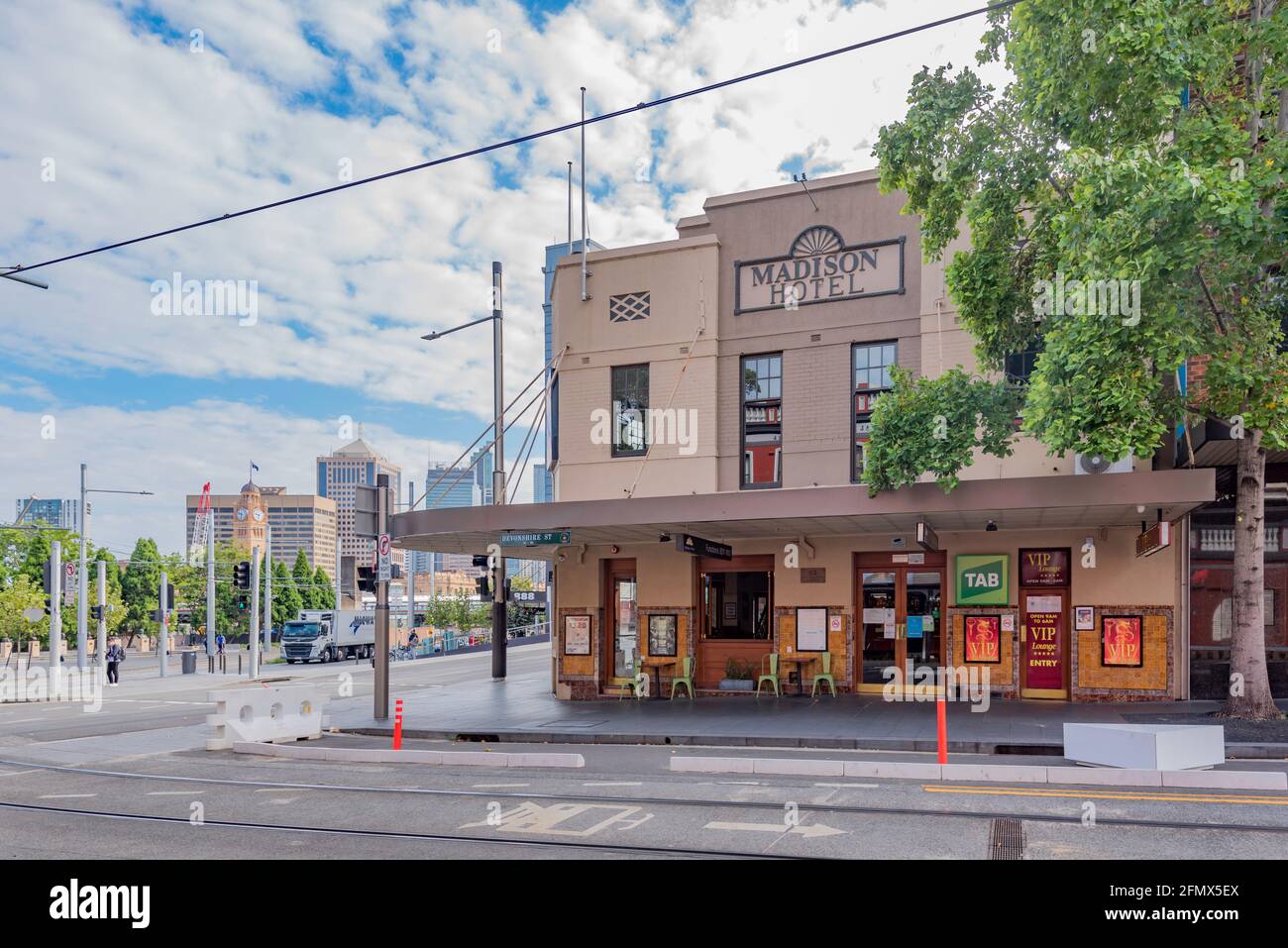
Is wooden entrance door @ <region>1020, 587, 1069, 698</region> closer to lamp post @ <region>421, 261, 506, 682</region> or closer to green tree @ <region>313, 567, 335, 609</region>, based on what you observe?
lamp post @ <region>421, 261, 506, 682</region>

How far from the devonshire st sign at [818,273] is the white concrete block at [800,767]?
442 inches

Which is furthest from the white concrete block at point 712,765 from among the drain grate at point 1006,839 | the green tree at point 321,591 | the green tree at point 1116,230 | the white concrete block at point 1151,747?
the green tree at point 321,591

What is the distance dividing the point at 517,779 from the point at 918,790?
477cm

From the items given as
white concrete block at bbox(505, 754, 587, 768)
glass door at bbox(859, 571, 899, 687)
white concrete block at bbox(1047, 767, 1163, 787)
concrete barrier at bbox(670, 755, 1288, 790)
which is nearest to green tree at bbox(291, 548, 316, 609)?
glass door at bbox(859, 571, 899, 687)

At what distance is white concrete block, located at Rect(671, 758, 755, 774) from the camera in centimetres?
1235

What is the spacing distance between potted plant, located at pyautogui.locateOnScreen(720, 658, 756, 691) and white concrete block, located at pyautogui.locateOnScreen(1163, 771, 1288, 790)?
10163mm

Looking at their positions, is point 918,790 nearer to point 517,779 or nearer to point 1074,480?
point 517,779

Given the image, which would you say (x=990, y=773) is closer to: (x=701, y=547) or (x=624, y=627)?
(x=701, y=547)

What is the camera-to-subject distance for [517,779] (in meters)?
12.2

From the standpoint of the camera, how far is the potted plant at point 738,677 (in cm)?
2035

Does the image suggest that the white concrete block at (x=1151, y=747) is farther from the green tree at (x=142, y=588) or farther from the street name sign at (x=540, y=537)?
the green tree at (x=142, y=588)

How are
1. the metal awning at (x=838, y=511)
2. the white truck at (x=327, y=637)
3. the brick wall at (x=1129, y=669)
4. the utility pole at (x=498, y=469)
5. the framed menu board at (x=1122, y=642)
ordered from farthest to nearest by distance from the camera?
the white truck at (x=327, y=637)
the utility pole at (x=498, y=469)
the framed menu board at (x=1122, y=642)
the brick wall at (x=1129, y=669)
the metal awning at (x=838, y=511)

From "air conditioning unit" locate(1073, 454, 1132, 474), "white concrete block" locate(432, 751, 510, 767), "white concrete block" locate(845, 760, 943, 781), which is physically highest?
"air conditioning unit" locate(1073, 454, 1132, 474)
